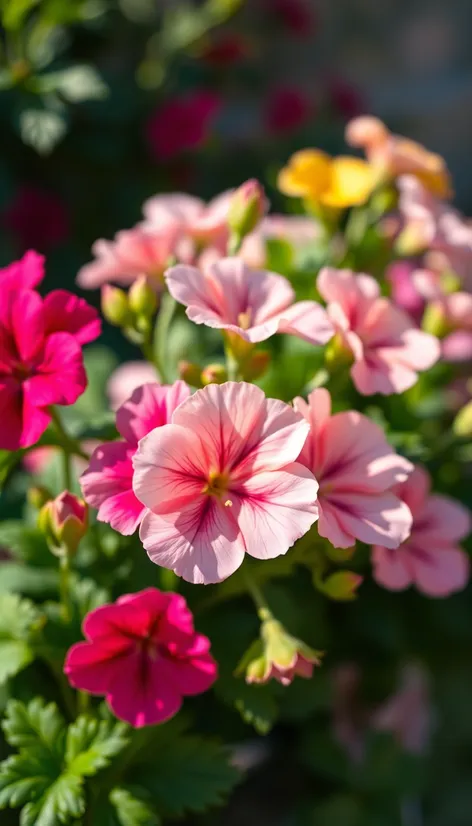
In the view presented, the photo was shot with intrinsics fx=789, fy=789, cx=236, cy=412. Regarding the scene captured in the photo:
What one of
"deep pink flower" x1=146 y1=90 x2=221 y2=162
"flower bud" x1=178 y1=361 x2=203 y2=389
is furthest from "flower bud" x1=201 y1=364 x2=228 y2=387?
"deep pink flower" x1=146 y1=90 x2=221 y2=162

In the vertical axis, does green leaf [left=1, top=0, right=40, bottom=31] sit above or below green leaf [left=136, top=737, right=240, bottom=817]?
above

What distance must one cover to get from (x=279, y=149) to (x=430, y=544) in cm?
144

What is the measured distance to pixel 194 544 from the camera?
24.4 inches

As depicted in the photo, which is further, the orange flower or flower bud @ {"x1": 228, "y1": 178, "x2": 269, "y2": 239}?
the orange flower

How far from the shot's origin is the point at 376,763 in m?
1.17

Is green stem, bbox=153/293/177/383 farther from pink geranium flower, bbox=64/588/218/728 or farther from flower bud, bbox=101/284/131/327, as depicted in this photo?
pink geranium flower, bbox=64/588/218/728

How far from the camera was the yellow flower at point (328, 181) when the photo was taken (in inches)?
39.3

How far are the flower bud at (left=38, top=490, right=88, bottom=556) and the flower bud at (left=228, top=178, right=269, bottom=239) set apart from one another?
14.0 inches

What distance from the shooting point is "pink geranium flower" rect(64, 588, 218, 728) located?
681mm

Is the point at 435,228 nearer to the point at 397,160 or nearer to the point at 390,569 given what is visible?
the point at 397,160

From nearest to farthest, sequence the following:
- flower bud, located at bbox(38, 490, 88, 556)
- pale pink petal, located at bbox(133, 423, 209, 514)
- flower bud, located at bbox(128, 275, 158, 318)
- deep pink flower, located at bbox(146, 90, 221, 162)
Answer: pale pink petal, located at bbox(133, 423, 209, 514) → flower bud, located at bbox(38, 490, 88, 556) → flower bud, located at bbox(128, 275, 158, 318) → deep pink flower, located at bbox(146, 90, 221, 162)

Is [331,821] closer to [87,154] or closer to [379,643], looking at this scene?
[379,643]

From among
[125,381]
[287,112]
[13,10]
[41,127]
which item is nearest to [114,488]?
[125,381]

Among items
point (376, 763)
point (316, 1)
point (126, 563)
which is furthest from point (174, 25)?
point (376, 763)
